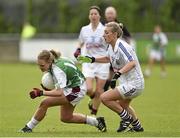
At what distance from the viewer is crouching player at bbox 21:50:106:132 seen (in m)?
11.9

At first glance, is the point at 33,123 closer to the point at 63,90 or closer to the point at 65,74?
the point at 63,90

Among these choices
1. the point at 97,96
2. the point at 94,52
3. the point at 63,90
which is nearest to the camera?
the point at 63,90

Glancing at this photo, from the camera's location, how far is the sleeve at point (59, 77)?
38.9 ft

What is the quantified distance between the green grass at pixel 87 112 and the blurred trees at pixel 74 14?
16083 mm

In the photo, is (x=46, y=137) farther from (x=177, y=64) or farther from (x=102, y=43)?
(x=177, y=64)

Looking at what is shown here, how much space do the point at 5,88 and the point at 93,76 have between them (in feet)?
26.6

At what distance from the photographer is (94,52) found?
16188mm

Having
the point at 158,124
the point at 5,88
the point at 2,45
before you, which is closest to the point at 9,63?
the point at 2,45

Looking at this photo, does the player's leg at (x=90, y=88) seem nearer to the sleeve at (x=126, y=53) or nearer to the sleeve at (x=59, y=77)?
the sleeve at (x=126, y=53)

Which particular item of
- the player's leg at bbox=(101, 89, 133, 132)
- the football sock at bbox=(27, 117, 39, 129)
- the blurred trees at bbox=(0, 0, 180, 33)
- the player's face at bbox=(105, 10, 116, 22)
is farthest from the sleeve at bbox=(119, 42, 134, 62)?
the blurred trees at bbox=(0, 0, 180, 33)

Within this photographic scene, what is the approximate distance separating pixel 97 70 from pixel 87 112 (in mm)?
949

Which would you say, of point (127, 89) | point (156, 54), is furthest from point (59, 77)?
point (156, 54)

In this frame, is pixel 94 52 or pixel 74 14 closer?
pixel 94 52

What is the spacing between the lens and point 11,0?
154ft
